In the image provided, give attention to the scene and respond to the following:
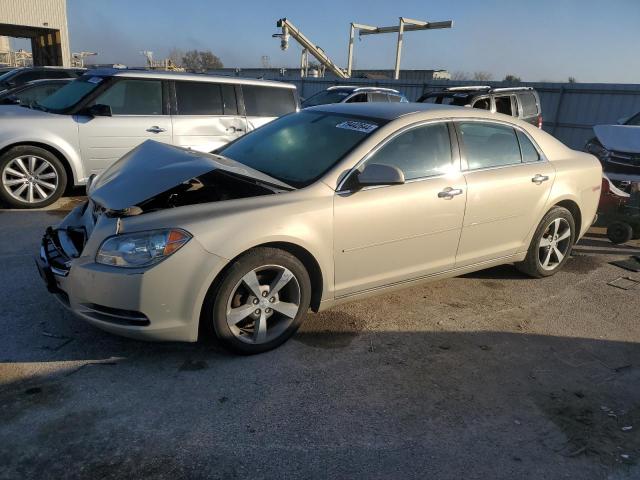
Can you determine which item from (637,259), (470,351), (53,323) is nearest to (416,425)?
(470,351)

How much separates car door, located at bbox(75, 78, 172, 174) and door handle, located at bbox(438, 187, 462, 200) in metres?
4.50

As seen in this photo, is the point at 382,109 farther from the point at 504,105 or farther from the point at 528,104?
the point at 528,104

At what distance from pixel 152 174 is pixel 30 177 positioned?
3944 millimetres

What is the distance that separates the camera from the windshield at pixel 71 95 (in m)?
6.75

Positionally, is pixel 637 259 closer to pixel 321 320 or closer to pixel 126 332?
pixel 321 320

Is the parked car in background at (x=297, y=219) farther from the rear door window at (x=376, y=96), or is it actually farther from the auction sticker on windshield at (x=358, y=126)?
the rear door window at (x=376, y=96)

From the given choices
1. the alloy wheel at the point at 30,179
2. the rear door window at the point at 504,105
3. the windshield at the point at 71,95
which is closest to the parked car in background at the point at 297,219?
the alloy wheel at the point at 30,179

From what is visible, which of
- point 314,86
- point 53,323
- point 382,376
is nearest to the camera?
point 382,376

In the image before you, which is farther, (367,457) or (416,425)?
(416,425)

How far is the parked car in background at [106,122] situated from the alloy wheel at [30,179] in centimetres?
1

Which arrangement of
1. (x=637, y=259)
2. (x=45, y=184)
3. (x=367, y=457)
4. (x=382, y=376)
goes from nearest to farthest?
(x=367, y=457) < (x=382, y=376) < (x=637, y=259) < (x=45, y=184)

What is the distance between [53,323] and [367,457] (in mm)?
2418

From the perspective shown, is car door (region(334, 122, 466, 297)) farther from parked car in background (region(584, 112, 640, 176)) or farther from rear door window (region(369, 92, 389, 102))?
rear door window (region(369, 92, 389, 102))

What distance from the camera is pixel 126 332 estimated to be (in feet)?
10.0
